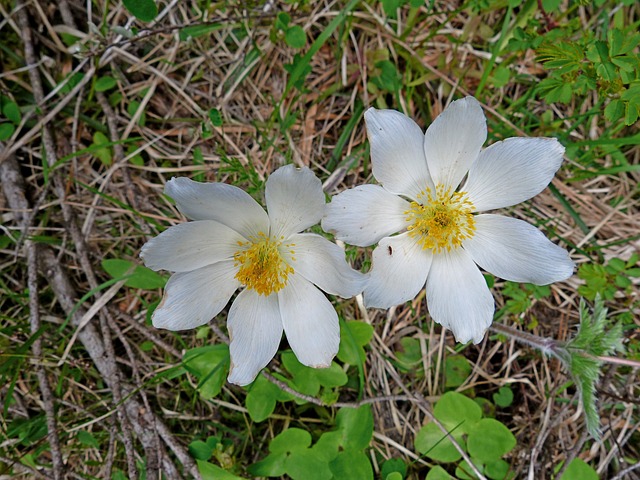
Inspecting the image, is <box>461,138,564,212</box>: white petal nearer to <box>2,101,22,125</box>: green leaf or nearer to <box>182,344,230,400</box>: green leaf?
<box>182,344,230,400</box>: green leaf

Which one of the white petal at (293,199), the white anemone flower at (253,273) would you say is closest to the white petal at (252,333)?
the white anemone flower at (253,273)

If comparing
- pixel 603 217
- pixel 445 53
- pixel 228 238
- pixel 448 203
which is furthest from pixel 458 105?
pixel 603 217

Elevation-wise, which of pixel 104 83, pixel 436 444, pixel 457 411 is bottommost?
pixel 436 444

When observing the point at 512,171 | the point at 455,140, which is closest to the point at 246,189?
the point at 455,140

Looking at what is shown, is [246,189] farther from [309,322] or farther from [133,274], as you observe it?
[309,322]

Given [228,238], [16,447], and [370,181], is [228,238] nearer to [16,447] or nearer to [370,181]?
[370,181]

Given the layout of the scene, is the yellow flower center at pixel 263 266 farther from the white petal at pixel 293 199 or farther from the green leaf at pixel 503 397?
the green leaf at pixel 503 397

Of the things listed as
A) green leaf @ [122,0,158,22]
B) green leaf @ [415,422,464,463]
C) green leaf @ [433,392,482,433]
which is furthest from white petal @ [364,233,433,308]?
green leaf @ [122,0,158,22]
